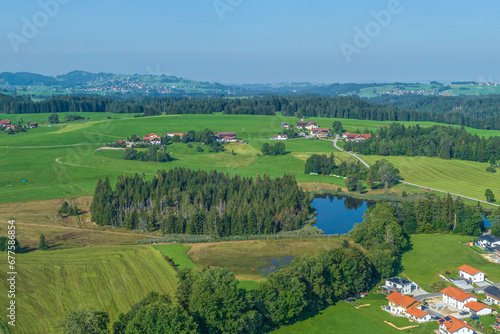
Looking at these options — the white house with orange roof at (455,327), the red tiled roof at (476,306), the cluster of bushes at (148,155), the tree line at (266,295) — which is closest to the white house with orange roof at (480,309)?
the red tiled roof at (476,306)

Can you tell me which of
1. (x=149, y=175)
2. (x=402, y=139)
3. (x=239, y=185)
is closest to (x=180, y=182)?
(x=239, y=185)

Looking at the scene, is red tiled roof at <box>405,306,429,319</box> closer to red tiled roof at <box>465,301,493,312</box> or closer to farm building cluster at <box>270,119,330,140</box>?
red tiled roof at <box>465,301,493,312</box>

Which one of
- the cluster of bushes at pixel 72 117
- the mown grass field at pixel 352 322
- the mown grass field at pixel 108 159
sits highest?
the cluster of bushes at pixel 72 117

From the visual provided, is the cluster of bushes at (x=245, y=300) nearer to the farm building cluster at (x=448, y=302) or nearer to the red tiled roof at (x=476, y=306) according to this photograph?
the farm building cluster at (x=448, y=302)

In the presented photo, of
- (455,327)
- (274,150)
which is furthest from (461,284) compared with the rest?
(274,150)

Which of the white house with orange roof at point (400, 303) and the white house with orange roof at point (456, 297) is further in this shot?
the white house with orange roof at point (456, 297)

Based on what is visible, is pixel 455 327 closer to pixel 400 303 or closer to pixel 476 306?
pixel 400 303

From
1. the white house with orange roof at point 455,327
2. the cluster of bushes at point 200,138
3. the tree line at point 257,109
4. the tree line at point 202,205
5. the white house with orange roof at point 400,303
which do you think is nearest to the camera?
the white house with orange roof at point 455,327
